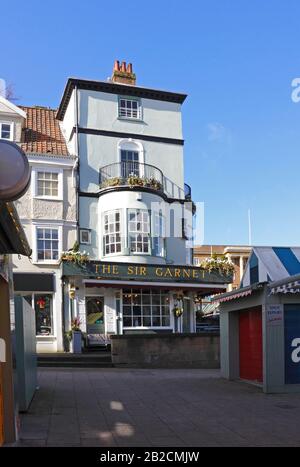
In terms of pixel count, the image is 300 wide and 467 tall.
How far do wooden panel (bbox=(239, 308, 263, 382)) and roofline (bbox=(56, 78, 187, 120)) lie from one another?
15456 millimetres

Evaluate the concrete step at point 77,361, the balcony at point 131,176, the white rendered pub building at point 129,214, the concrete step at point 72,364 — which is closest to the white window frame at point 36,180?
the white rendered pub building at point 129,214

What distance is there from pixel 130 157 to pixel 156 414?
726 inches

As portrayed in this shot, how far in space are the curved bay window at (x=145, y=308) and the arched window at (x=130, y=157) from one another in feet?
18.5

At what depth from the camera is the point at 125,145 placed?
26.5 metres

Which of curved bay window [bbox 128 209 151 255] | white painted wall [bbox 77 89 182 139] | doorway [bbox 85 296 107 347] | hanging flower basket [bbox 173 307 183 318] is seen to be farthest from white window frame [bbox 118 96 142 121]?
hanging flower basket [bbox 173 307 183 318]

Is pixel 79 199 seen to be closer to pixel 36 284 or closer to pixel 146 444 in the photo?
pixel 36 284

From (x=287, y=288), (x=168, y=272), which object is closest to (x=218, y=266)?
(x=168, y=272)

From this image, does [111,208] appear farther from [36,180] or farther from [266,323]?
[266,323]

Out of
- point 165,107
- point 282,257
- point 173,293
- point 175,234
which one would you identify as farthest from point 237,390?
point 165,107

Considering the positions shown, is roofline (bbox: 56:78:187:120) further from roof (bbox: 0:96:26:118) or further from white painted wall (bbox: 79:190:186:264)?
white painted wall (bbox: 79:190:186:264)

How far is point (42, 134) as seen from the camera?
2736cm

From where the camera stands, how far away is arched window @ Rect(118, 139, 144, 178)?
85.0ft

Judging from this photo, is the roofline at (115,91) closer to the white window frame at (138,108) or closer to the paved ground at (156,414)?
the white window frame at (138,108)
